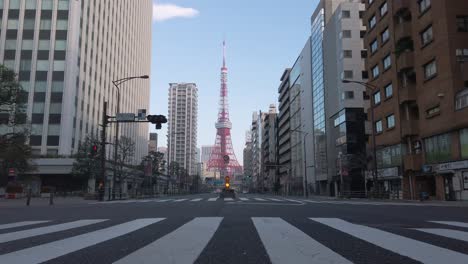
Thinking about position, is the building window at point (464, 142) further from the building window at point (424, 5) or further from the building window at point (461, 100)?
the building window at point (424, 5)

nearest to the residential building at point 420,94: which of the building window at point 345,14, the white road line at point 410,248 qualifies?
the building window at point 345,14

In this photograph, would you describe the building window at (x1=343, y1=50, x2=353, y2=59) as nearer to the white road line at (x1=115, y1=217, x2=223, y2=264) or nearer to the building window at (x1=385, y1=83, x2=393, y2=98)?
the building window at (x1=385, y1=83, x2=393, y2=98)

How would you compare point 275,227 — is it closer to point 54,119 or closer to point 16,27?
point 54,119

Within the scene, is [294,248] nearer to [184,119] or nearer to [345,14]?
[345,14]

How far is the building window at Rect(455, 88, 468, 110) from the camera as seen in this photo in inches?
1153

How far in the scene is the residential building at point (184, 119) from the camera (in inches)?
7012

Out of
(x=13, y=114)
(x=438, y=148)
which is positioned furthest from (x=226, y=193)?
(x=13, y=114)

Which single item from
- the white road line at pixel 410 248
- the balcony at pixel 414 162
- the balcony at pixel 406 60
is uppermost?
the balcony at pixel 406 60

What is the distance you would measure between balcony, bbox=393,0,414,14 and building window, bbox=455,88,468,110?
12169mm

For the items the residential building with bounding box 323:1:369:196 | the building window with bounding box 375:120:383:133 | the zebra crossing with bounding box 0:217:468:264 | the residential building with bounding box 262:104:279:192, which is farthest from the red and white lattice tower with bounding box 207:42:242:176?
the zebra crossing with bounding box 0:217:468:264

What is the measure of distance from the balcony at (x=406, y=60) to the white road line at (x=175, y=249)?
A: 3515 centimetres

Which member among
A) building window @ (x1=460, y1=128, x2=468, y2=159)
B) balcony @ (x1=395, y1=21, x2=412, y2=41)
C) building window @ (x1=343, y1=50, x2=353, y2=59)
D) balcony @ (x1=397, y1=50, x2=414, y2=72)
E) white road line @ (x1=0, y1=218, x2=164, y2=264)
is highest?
building window @ (x1=343, y1=50, x2=353, y2=59)

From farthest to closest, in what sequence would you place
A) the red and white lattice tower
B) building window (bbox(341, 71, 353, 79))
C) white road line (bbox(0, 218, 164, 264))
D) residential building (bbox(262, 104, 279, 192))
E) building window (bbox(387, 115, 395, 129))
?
1. the red and white lattice tower
2. residential building (bbox(262, 104, 279, 192))
3. building window (bbox(341, 71, 353, 79))
4. building window (bbox(387, 115, 395, 129))
5. white road line (bbox(0, 218, 164, 264))

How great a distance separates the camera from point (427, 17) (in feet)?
113
